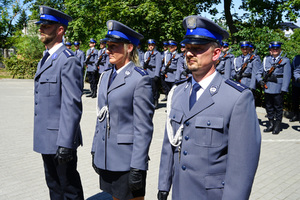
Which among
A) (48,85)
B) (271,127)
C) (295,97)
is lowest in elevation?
(271,127)

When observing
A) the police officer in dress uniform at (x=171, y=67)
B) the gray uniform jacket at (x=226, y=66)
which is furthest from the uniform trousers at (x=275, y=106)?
the police officer in dress uniform at (x=171, y=67)

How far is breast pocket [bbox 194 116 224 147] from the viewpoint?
191 cm

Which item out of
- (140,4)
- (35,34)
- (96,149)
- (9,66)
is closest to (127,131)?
(96,149)

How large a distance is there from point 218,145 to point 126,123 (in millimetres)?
1061

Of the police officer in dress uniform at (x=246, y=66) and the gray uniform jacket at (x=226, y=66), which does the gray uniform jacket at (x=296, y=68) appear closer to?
the police officer in dress uniform at (x=246, y=66)

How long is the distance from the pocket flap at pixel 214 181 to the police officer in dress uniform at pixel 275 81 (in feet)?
20.0

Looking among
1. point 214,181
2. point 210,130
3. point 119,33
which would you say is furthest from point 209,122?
point 119,33

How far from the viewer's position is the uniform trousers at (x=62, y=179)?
3.07 meters

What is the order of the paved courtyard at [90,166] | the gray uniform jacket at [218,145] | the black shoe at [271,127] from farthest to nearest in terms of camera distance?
the black shoe at [271,127]
the paved courtyard at [90,166]
the gray uniform jacket at [218,145]

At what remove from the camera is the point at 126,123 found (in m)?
2.76

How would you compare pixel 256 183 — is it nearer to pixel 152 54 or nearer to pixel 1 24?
pixel 152 54

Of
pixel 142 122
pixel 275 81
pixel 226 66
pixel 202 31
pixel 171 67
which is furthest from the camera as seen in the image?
pixel 171 67

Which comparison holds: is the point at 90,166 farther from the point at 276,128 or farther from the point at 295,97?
the point at 295,97

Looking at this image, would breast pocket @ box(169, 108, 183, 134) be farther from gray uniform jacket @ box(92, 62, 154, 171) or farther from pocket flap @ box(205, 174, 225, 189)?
gray uniform jacket @ box(92, 62, 154, 171)
